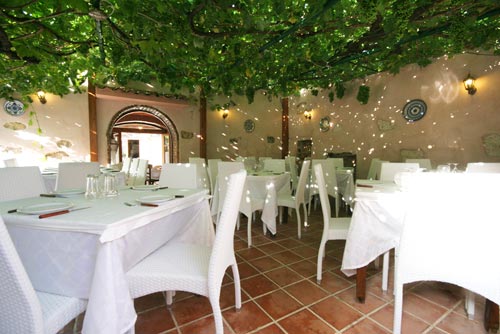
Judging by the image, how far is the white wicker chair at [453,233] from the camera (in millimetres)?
1185

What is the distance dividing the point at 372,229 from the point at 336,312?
627 millimetres

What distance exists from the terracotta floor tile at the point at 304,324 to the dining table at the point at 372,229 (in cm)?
41

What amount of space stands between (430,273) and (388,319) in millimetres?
501

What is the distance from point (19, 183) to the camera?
6.07ft

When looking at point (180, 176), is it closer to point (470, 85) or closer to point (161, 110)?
point (470, 85)

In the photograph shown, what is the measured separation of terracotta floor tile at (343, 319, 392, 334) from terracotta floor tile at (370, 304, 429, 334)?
0.16 ft

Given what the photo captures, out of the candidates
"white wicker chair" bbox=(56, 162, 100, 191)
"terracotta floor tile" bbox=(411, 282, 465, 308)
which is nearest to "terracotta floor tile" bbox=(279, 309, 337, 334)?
→ "terracotta floor tile" bbox=(411, 282, 465, 308)

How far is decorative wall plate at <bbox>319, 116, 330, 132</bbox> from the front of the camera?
21.6 ft

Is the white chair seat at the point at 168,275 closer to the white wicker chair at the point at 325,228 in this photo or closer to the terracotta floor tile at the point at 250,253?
the white wicker chair at the point at 325,228

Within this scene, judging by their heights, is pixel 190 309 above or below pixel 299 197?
below

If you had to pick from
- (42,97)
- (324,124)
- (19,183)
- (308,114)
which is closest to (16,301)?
(19,183)

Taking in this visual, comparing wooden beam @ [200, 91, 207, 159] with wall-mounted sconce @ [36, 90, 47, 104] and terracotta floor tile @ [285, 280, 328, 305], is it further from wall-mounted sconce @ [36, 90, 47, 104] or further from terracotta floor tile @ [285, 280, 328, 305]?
terracotta floor tile @ [285, 280, 328, 305]

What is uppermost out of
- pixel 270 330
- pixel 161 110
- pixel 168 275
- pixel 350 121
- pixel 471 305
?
pixel 161 110

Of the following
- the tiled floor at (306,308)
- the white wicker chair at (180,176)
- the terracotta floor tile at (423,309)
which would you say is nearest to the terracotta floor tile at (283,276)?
the tiled floor at (306,308)
